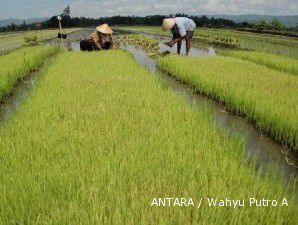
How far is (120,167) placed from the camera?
2408 millimetres

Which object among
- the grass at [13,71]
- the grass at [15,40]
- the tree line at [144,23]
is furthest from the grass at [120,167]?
the tree line at [144,23]

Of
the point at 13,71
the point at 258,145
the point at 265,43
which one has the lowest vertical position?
the point at 258,145

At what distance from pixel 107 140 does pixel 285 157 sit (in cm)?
168

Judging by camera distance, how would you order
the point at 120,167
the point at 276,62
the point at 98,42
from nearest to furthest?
the point at 120,167
the point at 276,62
the point at 98,42

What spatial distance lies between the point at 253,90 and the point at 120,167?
3340 millimetres

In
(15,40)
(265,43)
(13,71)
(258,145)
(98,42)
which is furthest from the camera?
(15,40)

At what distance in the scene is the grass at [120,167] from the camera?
1881mm

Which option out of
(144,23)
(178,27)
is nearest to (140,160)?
(178,27)

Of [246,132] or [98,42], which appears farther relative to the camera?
[98,42]

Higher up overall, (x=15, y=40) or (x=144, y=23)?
(x=144, y=23)

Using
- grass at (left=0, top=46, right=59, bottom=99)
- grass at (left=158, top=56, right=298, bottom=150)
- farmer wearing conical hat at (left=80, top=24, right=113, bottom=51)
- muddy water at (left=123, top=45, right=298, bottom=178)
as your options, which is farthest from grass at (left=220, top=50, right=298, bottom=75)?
grass at (left=0, top=46, right=59, bottom=99)

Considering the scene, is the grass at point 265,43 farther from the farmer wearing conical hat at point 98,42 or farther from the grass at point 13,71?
the grass at point 13,71

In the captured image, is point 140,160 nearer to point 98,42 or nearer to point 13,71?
point 13,71

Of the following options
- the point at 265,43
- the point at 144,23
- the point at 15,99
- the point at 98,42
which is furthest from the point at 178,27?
the point at 144,23
